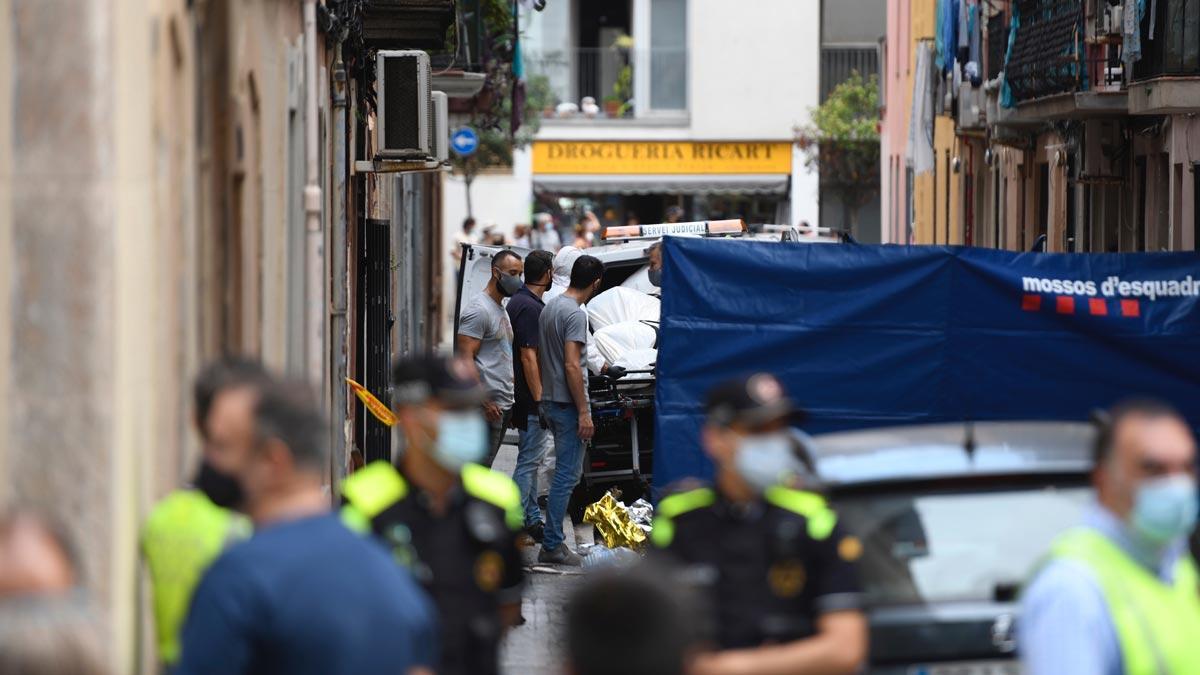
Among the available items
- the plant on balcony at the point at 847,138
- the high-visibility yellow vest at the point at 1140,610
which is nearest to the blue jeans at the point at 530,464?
the high-visibility yellow vest at the point at 1140,610

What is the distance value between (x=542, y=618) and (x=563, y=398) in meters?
2.30

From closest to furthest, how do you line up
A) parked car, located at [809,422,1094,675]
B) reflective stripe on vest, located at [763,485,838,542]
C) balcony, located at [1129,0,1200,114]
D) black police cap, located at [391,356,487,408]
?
reflective stripe on vest, located at [763,485,838,542]
black police cap, located at [391,356,487,408]
parked car, located at [809,422,1094,675]
balcony, located at [1129,0,1200,114]

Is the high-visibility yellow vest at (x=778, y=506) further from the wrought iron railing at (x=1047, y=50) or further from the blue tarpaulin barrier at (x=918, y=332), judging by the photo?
the wrought iron railing at (x=1047, y=50)

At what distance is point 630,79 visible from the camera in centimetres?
5012

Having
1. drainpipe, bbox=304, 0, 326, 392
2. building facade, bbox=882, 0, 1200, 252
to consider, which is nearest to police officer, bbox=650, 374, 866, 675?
drainpipe, bbox=304, 0, 326, 392

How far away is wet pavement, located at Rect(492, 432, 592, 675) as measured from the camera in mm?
10178

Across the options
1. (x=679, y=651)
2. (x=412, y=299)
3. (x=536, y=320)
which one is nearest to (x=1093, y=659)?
(x=679, y=651)

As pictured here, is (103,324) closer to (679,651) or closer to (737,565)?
(737,565)

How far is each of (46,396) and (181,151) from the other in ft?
6.07

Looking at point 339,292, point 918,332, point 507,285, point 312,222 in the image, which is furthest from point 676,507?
point 339,292

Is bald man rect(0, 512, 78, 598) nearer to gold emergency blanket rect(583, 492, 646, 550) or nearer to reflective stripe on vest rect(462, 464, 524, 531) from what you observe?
reflective stripe on vest rect(462, 464, 524, 531)

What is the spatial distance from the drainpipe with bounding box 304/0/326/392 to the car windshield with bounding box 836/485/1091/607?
4735mm

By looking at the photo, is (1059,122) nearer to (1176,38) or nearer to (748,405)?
(1176,38)

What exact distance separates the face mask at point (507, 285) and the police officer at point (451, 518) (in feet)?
27.7
